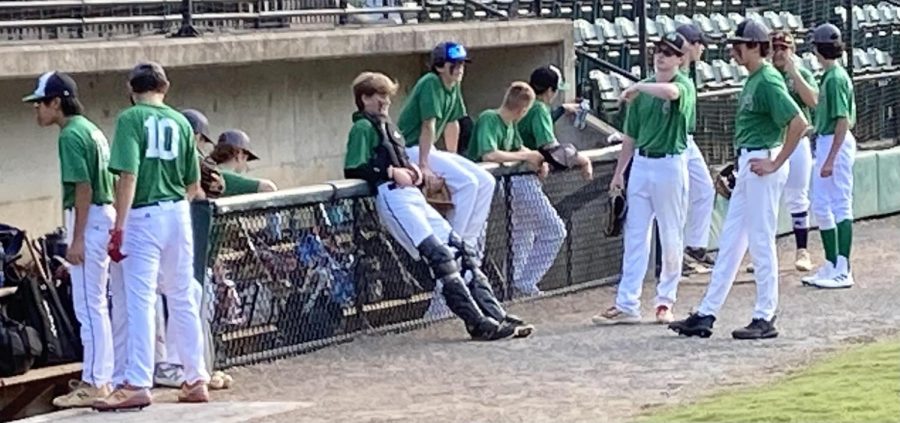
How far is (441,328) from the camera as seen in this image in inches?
455

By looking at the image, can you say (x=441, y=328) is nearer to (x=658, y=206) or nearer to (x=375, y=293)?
(x=375, y=293)

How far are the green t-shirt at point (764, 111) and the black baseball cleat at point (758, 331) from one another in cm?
103

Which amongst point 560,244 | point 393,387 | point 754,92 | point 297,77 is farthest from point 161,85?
point 297,77

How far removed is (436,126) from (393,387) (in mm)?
2693

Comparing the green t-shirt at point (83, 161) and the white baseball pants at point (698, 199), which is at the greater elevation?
the green t-shirt at point (83, 161)

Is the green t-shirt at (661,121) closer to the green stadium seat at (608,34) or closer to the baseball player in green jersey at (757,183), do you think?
the baseball player in green jersey at (757,183)

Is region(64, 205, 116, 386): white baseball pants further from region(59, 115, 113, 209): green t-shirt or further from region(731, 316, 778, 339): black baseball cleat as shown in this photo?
region(731, 316, 778, 339): black baseball cleat

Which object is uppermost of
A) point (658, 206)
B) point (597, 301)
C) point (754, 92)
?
point (754, 92)

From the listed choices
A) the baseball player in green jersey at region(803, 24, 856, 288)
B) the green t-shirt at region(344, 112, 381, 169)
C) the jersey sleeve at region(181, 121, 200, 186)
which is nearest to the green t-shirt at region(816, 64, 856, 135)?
the baseball player in green jersey at region(803, 24, 856, 288)

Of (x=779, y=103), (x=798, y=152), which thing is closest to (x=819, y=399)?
(x=779, y=103)

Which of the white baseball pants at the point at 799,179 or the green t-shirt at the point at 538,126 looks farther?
the white baseball pants at the point at 799,179

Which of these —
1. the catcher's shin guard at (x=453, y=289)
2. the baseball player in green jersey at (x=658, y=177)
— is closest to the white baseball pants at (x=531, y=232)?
the baseball player in green jersey at (x=658, y=177)

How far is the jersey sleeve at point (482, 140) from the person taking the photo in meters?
12.4

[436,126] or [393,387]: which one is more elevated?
[436,126]
